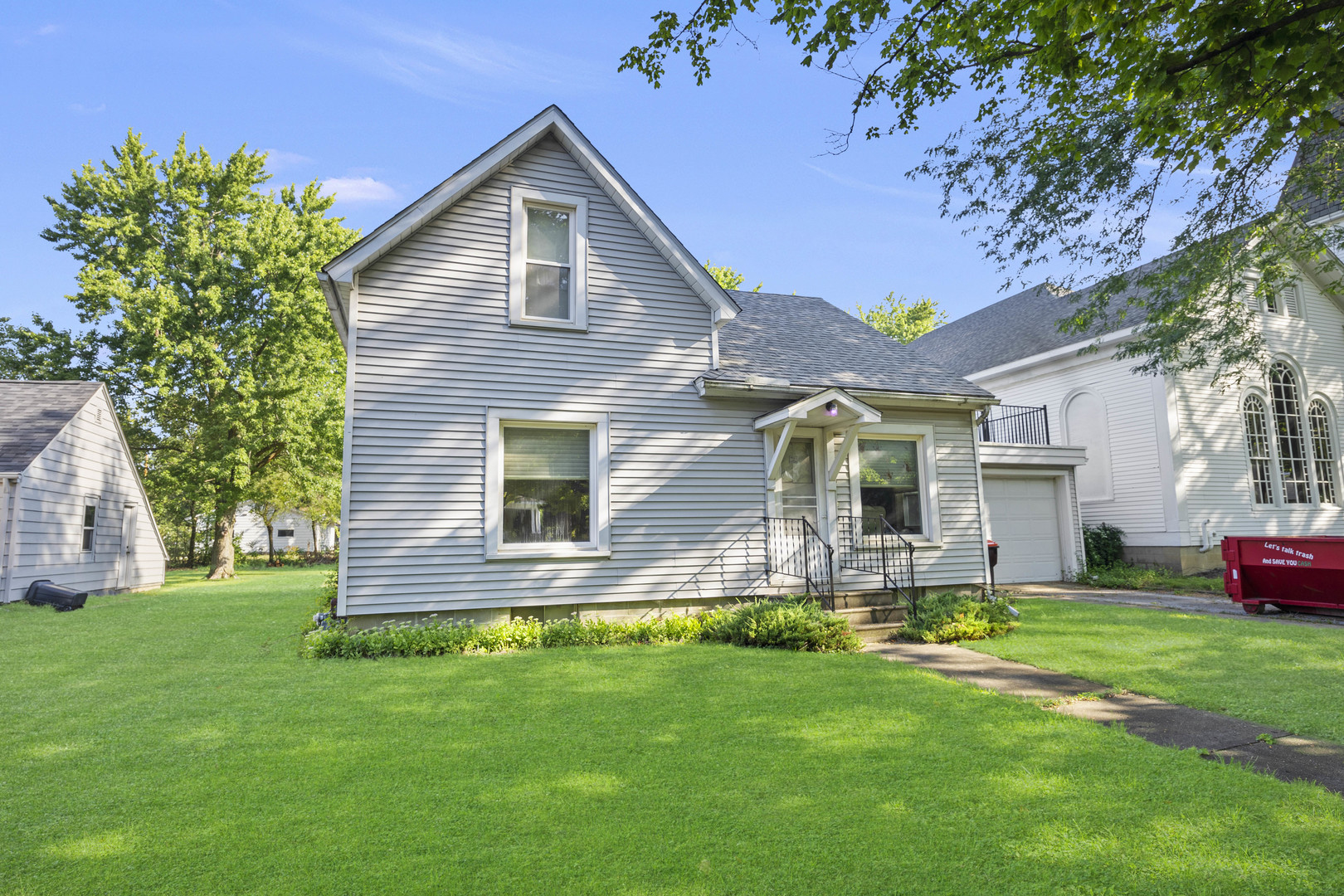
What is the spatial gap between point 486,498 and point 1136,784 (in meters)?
7.21

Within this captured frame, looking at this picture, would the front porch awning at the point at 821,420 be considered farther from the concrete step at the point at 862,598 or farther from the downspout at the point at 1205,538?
the downspout at the point at 1205,538

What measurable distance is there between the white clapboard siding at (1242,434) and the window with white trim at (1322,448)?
147 mm

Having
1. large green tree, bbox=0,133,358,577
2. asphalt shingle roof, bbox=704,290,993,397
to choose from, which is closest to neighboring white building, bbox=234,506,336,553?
large green tree, bbox=0,133,358,577

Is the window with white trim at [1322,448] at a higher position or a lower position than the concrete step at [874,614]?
higher

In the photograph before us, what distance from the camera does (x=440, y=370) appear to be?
889 cm

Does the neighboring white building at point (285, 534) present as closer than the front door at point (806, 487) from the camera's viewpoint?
No

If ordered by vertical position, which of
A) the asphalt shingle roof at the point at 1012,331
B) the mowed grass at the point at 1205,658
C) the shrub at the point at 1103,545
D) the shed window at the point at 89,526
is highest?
the asphalt shingle roof at the point at 1012,331

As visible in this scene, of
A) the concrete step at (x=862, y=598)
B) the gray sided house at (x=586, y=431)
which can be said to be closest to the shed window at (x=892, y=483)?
the gray sided house at (x=586, y=431)

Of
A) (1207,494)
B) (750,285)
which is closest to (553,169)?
(1207,494)

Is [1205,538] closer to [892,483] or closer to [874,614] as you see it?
[892,483]

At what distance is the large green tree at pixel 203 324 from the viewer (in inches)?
923

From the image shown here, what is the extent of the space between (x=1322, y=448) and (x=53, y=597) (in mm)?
30125

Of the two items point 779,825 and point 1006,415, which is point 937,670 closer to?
point 779,825

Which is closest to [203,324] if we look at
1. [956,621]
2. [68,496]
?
[68,496]
